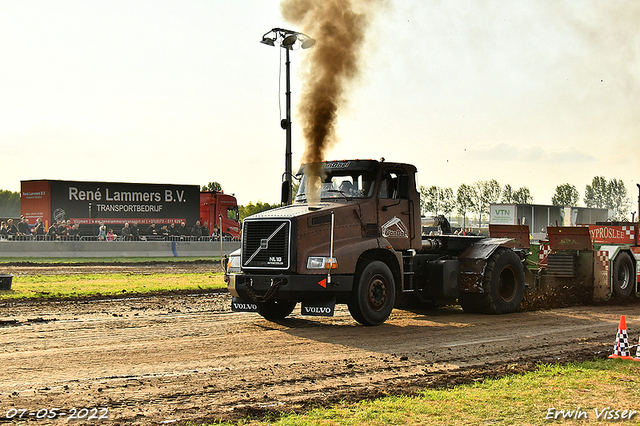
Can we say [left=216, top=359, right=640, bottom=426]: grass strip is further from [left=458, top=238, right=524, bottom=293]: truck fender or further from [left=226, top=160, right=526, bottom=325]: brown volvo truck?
[left=458, top=238, right=524, bottom=293]: truck fender

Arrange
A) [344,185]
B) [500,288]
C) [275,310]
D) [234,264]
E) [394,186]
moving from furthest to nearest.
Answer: [500,288]
[275,310]
[394,186]
[344,185]
[234,264]

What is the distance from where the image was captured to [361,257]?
37.5ft

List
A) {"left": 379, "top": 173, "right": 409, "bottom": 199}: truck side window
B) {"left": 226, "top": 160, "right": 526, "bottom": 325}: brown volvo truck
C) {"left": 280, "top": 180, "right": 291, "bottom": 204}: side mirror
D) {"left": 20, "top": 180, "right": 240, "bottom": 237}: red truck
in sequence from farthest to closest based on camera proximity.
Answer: {"left": 20, "top": 180, "right": 240, "bottom": 237}: red truck → {"left": 280, "top": 180, "right": 291, "bottom": 204}: side mirror → {"left": 379, "top": 173, "right": 409, "bottom": 199}: truck side window → {"left": 226, "top": 160, "right": 526, "bottom": 325}: brown volvo truck

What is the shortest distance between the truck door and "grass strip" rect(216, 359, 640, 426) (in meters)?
4.77

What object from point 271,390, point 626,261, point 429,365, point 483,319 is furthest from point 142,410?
point 626,261

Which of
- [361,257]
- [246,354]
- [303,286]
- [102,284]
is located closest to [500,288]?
[361,257]

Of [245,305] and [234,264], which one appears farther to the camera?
[234,264]

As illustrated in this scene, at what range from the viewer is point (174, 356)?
28.4 ft

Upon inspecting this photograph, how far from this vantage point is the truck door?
1197cm

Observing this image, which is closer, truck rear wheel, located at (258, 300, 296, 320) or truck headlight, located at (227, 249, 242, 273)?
truck headlight, located at (227, 249, 242, 273)

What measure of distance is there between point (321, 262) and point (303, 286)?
1.57 ft

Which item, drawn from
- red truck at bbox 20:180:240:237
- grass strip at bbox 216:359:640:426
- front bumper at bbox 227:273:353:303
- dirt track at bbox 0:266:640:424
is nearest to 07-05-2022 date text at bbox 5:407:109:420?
dirt track at bbox 0:266:640:424

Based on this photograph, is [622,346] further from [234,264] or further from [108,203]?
[108,203]

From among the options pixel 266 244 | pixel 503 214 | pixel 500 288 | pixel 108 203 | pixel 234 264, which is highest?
pixel 108 203
